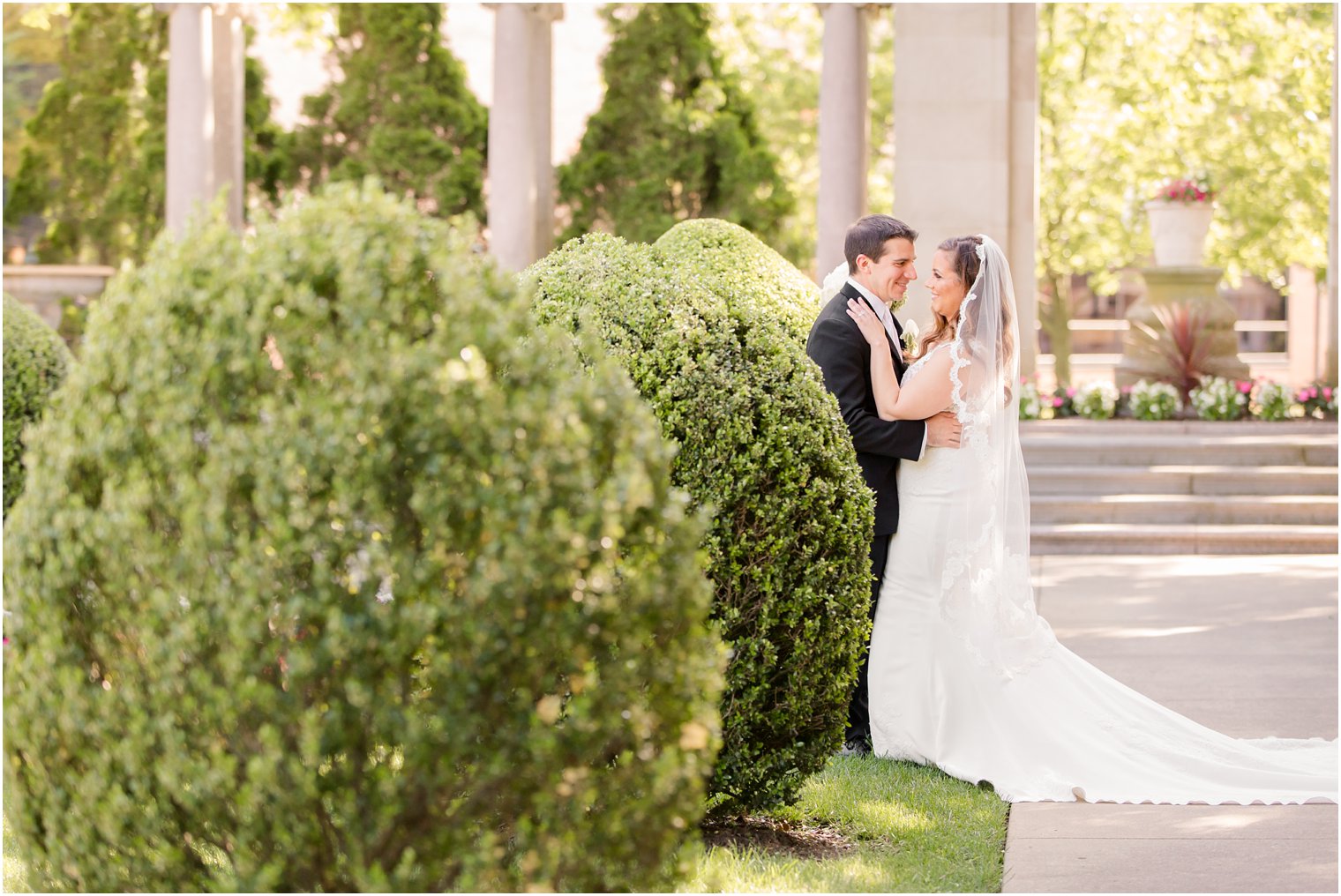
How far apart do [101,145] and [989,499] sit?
20545mm

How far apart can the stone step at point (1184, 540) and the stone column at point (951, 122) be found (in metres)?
3.59

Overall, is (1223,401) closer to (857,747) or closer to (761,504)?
(857,747)

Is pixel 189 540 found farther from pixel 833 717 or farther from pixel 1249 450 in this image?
pixel 1249 450

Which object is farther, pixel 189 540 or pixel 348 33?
pixel 348 33

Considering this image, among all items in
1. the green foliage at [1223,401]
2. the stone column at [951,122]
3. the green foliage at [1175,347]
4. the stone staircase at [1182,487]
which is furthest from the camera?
the green foliage at [1175,347]

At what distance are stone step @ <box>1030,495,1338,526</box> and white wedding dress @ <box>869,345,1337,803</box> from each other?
716cm

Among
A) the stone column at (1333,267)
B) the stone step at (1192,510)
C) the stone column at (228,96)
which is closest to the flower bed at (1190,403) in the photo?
the stone column at (1333,267)

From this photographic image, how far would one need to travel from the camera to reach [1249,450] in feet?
46.8

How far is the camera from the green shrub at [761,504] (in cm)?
472

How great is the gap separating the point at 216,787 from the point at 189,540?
22.5 inches

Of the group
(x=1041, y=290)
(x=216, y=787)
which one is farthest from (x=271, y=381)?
(x=1041, y=290)

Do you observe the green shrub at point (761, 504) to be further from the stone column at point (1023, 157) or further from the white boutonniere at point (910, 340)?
the stone column at point (1023, 157)

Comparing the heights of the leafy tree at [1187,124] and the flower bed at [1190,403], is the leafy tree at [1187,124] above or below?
above

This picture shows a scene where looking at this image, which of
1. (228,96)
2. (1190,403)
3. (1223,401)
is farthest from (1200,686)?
(228,96)
